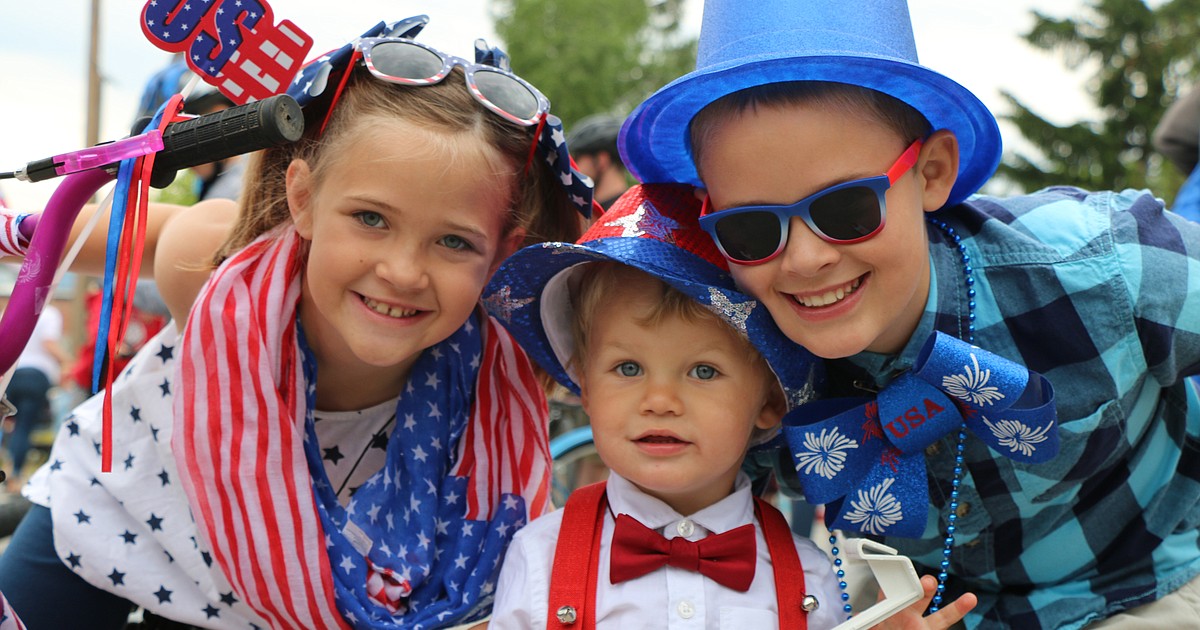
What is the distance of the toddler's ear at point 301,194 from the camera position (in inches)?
83.4

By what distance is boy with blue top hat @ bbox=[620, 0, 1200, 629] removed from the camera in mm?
1702

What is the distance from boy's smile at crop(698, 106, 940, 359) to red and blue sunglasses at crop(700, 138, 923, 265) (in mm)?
16

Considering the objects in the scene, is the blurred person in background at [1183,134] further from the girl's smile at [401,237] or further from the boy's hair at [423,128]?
the girl's smile at [401,237]

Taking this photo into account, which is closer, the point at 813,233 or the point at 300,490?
the point at 813,233

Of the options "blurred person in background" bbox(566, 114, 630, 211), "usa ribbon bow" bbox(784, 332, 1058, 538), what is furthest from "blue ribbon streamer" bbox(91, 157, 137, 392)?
"blurred person in background" bbox(566, 114, 630, 211)

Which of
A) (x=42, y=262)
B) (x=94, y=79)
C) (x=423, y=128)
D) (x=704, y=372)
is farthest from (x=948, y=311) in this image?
(x=94, y=79)

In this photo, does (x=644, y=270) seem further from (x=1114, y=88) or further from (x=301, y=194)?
(x=1114, y=88)

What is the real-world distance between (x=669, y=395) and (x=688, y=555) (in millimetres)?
296

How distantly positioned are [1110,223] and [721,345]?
0.77 metres

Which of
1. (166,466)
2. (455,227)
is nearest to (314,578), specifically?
(166,466)

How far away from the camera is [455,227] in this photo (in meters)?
2.00

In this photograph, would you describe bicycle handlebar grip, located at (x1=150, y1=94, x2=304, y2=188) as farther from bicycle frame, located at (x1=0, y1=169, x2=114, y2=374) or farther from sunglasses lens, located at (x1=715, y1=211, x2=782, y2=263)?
sunglasses lens, located at (x1=715, y1=211, x2=782, y2=263)

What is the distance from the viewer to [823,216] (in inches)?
65.7

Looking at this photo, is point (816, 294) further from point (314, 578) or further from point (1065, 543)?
point (314, 578)
